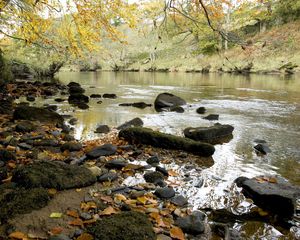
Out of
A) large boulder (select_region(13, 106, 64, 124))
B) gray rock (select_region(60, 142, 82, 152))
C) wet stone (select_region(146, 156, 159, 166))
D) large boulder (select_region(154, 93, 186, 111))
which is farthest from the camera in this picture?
large boulder (select_region(154, 93, 186, 111))

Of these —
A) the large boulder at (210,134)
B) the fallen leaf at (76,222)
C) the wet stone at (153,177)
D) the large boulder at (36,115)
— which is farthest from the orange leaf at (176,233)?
the large boulder at (36,115)

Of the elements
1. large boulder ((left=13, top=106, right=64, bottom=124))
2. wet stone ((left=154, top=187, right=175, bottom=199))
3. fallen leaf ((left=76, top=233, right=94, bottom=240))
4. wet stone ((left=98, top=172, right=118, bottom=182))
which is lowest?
wet stone ((left=154, top=187, right=175, bottom=199))

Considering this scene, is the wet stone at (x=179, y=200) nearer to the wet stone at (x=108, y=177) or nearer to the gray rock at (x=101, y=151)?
the wet stone at (x=108, y=177)

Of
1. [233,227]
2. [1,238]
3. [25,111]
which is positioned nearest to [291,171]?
[233,227]

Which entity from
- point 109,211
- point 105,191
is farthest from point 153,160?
point 109,211

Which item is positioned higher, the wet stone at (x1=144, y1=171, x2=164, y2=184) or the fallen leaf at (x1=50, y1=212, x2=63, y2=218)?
the fallen leaf at (x1=50, y1=212, x2=63, y2=218)

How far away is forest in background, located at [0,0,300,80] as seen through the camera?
17.8ft

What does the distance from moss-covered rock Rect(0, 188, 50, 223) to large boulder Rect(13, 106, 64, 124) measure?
17.4 ft

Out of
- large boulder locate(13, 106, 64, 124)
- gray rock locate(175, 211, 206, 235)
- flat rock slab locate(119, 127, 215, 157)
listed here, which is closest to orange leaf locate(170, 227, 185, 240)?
gray rock locate(175, 211, 206, 235)

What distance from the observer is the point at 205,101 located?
15289 millimetres

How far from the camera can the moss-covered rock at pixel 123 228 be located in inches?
124

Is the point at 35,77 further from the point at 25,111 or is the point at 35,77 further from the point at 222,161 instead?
the point at 222,161

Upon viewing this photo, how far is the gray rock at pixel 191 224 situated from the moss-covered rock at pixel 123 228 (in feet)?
1.57

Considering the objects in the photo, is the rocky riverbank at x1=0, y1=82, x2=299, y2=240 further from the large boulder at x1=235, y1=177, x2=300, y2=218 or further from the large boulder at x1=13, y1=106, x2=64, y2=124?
the large boulder at x1=13, y1=106, x2=64, y2=124
